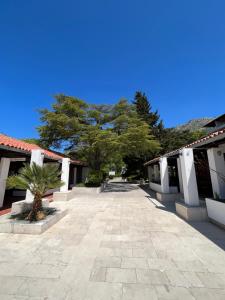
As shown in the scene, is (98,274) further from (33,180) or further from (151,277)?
(33,180)

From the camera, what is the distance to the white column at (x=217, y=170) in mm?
6292

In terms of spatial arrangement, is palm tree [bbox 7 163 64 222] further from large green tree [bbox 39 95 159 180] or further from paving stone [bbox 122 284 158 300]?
large green tree [bbox 39 95 159 180]

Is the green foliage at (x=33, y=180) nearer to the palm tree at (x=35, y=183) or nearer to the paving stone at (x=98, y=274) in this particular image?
the palm tree at (x=35, y=183)

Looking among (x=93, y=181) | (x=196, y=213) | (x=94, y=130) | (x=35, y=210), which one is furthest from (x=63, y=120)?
(x=196, y=213)

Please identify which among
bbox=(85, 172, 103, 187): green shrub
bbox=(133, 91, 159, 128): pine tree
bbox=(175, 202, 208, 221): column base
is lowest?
bbox=(175, 202, 208, 221): column base

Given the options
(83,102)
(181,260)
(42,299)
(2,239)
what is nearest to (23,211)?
(2,239)

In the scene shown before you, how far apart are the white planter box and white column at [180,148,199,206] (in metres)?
0.58

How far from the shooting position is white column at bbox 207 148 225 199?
629cm

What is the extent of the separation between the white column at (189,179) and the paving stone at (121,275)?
461 cm

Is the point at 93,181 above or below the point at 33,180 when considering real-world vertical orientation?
below

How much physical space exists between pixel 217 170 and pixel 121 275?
18.9ft

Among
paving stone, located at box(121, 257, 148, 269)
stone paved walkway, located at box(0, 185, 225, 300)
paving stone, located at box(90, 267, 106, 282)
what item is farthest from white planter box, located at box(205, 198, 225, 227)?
paving stone, located at box(90, 267, 106, 282)

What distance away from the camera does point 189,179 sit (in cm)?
659

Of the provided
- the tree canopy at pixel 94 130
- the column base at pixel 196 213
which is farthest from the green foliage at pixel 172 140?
the column base at pixel 196 213
